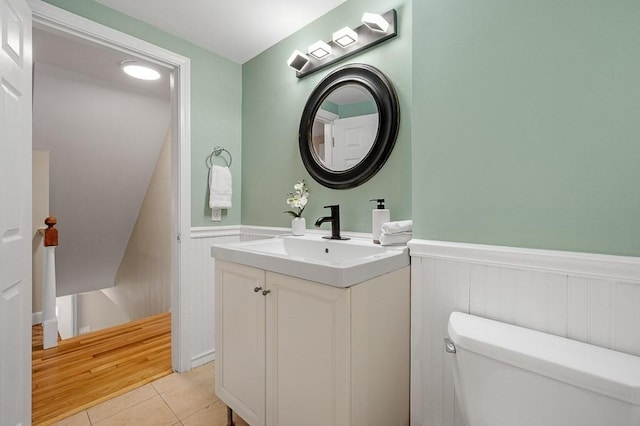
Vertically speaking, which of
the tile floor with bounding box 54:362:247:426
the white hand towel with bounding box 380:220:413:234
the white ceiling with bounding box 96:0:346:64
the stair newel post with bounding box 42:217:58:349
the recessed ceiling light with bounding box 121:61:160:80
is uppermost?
the white ceiling with bounding box 96:0:346:64

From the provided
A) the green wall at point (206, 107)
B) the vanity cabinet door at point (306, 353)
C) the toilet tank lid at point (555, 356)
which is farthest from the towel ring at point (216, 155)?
the toilet tank lid at point (555, 356)

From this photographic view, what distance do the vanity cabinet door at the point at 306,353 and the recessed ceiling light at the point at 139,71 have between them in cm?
213

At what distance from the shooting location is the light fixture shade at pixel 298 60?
6.03 ft

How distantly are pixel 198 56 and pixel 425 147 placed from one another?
1.86 metres

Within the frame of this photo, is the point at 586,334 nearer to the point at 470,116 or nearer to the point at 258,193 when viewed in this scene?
the point at 470,116

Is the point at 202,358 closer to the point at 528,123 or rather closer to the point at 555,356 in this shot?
the point at 555,356

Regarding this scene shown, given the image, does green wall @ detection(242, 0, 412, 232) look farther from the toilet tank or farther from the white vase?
the toilet tank

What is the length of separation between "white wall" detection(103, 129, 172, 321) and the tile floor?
151 centimetres

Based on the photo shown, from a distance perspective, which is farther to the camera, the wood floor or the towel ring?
the towel ring

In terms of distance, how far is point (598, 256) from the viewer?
0.83m

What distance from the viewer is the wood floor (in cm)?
163

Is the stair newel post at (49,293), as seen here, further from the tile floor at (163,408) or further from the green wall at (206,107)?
the green wall at (206,107)

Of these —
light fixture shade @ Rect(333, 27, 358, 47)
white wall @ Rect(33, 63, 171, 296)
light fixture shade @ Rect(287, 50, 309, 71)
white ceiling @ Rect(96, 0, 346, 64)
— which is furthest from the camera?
white wall @ Rect(33, 63, 171, 296)

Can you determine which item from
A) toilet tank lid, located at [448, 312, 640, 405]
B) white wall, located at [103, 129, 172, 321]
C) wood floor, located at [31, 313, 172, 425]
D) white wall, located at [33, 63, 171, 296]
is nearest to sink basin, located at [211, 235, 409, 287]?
toilet tank lid, located at [448, 312, 640, 405]
